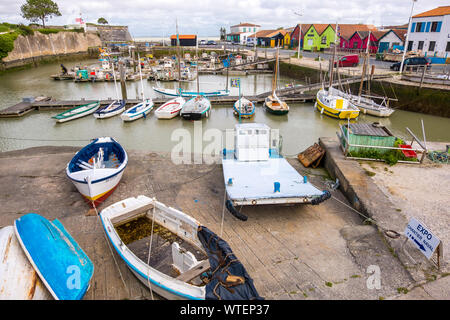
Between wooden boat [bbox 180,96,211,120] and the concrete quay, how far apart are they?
11.2 meters

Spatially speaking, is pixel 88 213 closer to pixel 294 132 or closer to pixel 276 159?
pixel 276 159

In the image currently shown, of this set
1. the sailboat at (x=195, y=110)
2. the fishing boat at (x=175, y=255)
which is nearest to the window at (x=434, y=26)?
the sailboat at (x=195, y=110)

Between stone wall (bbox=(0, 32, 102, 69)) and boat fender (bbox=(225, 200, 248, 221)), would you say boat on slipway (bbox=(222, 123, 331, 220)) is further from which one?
stone wall (bbox=(0, 32, 102, 69))

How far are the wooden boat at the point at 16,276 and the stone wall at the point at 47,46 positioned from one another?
6233cm

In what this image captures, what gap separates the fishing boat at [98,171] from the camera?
32.1 feet

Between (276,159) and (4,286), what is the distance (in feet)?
31.0

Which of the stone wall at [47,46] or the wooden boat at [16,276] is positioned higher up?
the stone wall at [47,46]

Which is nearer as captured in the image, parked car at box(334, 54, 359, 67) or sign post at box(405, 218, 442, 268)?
sign post at box(405, 218, 442, 268)

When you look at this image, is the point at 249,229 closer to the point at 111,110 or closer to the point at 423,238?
the point at 423,238

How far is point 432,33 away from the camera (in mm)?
36844

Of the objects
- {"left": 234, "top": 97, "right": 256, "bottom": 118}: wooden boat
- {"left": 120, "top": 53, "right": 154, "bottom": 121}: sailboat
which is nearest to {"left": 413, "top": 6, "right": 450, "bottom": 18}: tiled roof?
{"left": 234, "top": 97, "right": 256, "bottom": 118}: wooden boat

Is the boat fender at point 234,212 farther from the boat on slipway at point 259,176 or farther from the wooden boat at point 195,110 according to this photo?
the wooden boat at point 195,110

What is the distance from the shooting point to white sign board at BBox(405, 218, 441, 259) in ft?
20.1

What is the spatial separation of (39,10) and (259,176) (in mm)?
105354
